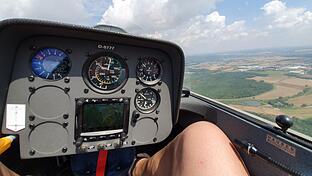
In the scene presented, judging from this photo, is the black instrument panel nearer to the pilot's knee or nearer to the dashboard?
the dashboard

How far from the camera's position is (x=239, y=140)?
160 cm

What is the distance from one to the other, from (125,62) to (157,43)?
12.4 inches

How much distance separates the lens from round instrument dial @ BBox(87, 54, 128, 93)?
6.14 ft

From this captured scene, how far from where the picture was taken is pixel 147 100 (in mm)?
2057

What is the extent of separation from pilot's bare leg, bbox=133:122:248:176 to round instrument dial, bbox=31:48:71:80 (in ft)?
3.21

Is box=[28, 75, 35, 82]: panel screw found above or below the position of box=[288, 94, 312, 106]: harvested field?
above

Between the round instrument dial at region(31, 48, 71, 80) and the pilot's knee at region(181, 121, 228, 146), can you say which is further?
the round instrument dial at region(31, 48, 71, 80)

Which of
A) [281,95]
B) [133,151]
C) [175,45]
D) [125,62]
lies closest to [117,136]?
[133,151]

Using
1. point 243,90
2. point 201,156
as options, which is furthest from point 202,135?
point 243,90

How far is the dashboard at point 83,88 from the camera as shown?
164cm

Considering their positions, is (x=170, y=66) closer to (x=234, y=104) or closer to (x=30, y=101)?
(x=234, y=104)

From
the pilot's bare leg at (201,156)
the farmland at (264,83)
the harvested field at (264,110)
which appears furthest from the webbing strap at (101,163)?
the harvested field at (264,110)

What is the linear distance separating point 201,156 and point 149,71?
1.00 meters

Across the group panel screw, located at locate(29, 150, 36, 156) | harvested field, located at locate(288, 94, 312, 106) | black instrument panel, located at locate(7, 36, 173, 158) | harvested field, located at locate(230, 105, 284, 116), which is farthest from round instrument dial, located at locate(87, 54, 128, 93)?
harvested field, located at locate(288, 94, 312, 106)
